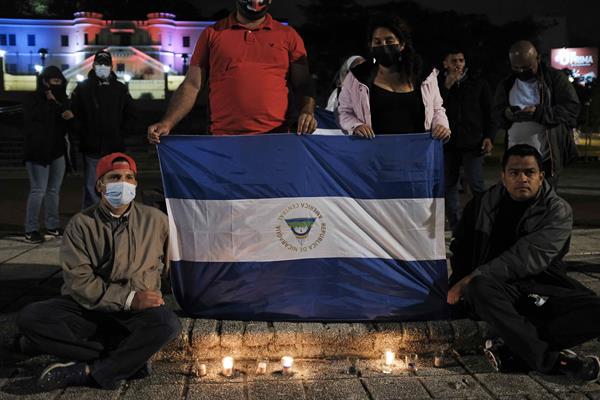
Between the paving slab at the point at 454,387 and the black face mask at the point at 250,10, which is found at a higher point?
the black face mask at the point at 250,10

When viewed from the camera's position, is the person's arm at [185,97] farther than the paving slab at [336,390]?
Yes

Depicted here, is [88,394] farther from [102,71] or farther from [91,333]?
[102,71]

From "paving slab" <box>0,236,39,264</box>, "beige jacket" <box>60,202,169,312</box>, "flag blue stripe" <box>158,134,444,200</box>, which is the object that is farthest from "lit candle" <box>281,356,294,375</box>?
"paving slab" <box>0,236,39,264</box>

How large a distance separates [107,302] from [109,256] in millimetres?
298

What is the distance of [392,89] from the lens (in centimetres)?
482

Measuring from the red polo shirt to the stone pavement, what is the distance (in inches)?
56.4

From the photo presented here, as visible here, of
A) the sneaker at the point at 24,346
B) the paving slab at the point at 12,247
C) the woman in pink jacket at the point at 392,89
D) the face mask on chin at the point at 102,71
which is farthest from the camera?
Answer: the face mask on chin at the point at 102,71

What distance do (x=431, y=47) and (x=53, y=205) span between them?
4469cm

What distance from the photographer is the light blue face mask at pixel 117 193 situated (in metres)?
4.13

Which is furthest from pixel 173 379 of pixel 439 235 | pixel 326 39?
pixel 326 39

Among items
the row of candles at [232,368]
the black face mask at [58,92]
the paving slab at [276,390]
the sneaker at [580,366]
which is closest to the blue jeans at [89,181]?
the black face mask at [58,92]

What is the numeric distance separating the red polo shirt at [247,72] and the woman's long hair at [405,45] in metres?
0.64

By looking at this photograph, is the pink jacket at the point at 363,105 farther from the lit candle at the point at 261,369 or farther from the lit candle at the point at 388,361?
the lit candle at the point at 261,369

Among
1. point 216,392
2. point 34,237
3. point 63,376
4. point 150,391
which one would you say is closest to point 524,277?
point 216,392
